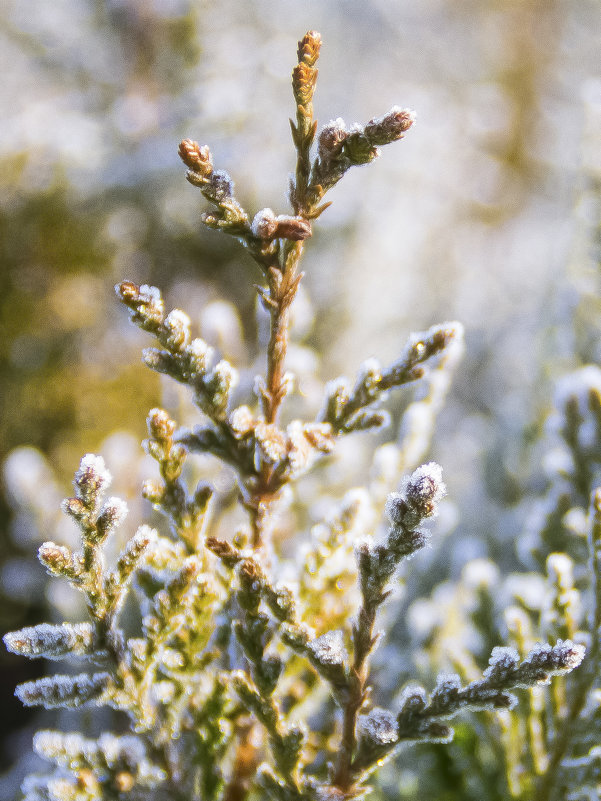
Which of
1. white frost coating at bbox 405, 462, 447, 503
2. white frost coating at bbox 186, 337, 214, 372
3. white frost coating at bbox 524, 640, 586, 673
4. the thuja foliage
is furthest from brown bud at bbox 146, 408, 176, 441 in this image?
white frost coating at bbox 524, 640, 586, 673

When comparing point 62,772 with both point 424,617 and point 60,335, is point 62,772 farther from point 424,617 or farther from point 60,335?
point 60,335

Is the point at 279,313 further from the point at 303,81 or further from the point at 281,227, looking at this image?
the point at 303,81

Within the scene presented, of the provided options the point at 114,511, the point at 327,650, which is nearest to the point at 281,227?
the point at 114,511

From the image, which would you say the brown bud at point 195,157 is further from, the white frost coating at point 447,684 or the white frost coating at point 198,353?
the white frost coating at point 447,684

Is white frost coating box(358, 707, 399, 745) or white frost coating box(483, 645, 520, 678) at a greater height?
white frost coating box(483, 645, 520, 678)

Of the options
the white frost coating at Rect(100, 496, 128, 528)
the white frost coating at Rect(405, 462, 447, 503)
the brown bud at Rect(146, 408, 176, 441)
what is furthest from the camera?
the brown bud at Rect(146, 408, 176, 441)

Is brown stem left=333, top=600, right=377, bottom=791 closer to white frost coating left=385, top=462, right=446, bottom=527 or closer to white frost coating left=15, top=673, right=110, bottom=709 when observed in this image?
white frost coating left=385, top=462, right=446, bottom=527
